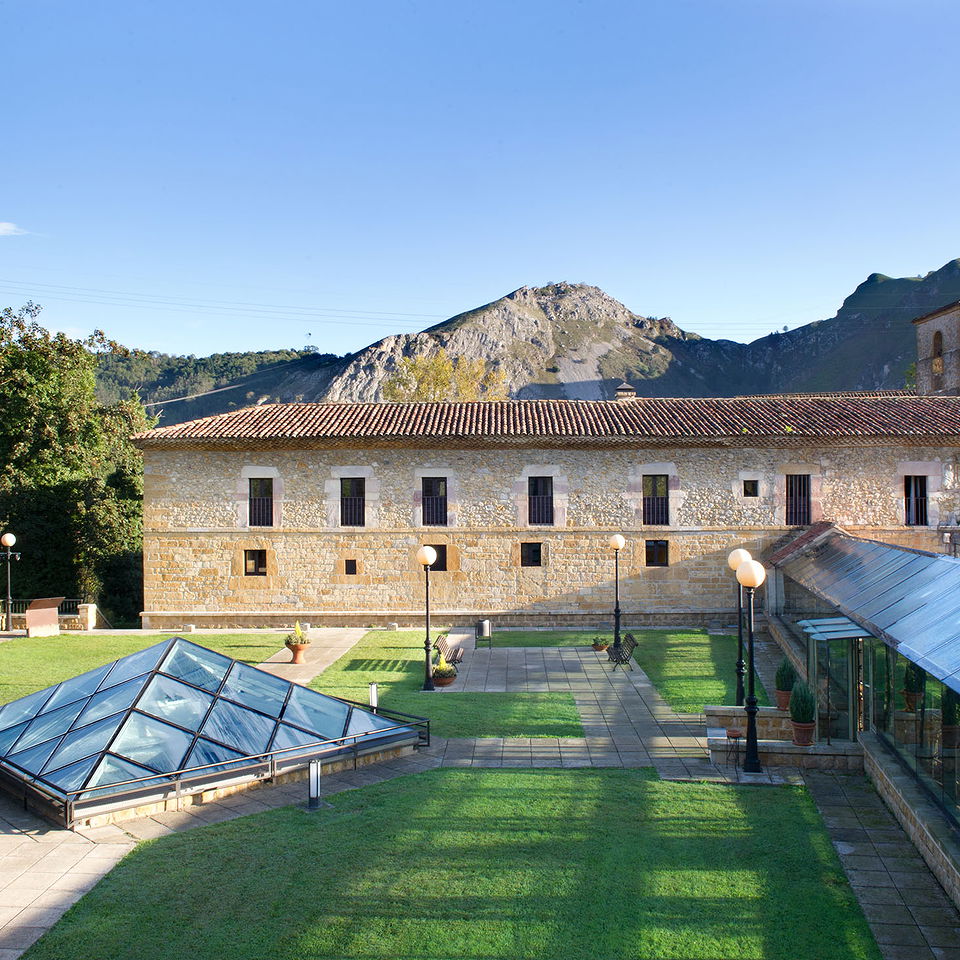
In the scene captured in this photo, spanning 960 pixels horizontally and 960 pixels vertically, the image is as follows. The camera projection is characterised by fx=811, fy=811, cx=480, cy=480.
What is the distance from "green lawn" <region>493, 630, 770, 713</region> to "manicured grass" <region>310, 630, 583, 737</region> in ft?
7.36

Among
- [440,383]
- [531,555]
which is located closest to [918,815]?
[531,555]

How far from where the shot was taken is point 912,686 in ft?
29.3

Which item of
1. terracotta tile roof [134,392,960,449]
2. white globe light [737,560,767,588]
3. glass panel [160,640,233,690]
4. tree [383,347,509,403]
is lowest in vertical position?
glass panel [160,640,233,690]

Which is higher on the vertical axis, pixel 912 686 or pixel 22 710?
pixel 912 686

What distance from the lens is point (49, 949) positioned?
617 cm

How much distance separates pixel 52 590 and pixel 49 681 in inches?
654

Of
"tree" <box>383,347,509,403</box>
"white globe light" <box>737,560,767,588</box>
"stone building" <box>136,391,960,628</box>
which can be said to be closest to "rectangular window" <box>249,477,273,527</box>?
"stone building" <box>136,391,960,628</box>

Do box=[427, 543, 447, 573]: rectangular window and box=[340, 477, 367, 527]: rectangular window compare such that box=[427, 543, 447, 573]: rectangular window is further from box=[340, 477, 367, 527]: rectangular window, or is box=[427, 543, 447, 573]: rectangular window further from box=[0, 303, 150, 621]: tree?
box=[0, 303, 150, 621]: tree

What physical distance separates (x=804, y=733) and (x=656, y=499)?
42.7ft

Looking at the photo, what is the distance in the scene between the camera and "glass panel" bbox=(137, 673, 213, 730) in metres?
10.1

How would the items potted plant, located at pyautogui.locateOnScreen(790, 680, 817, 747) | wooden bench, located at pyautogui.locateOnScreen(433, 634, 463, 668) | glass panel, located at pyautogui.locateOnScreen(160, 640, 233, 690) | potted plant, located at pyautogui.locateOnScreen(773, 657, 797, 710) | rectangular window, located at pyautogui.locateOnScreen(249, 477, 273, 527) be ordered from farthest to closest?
rectangular window, located at pyautogui.locateOnScreen(249, 477, 273, 527), wooden bench, located at pyautogui.locateOnScreen(433, 634, 463, 668), potted plant, located at pyautogui.locateOnScreen(773, 657, 797, 710), glass panel, located at pyautogui.locateOnScreen(160, 640, 233, 690), potted plant, located at pyautogui.locateOnScreen(790, 680, 817, 747)

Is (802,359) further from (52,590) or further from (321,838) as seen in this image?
(321,838)

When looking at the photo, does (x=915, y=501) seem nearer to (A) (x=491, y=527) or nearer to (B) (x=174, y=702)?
(A) (x=491, y=527)

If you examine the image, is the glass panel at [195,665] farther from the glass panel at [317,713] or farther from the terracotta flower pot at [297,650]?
the terracotta flower pot at [297,650]
